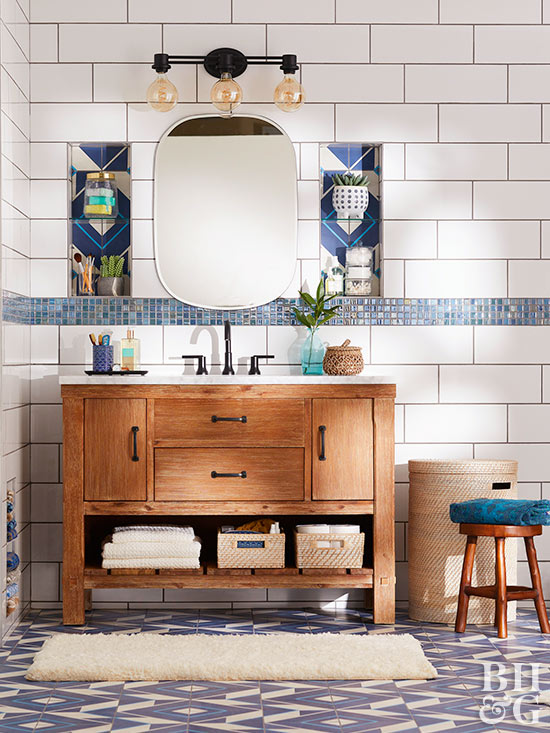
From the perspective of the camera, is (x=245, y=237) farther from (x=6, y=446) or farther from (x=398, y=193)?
(x=6, y=446)

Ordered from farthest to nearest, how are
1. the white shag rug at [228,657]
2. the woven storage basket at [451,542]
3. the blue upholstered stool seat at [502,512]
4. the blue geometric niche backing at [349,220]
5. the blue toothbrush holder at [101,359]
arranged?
1. the blue geometric niche backing at [349,220]
2. the blue toothbrush holder at [101,359]
3. the woven storage basket at [451,542]
4. the blue upholstered stool seat at [502,512]
5. the white shag rug at [228,657]

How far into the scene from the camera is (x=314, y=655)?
302cm

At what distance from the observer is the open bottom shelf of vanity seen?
3393 millimetres

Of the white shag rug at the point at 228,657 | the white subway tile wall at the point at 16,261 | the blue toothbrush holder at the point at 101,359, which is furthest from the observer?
the blue toothbrush holder at the point at 101,359

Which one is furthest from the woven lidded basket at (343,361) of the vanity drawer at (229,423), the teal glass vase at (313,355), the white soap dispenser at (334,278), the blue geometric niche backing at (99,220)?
the blue geometric niche backing at (99,220)

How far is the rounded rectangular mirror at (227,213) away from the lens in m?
3.84

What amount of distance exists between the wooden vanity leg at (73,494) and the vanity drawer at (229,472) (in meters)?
0.30

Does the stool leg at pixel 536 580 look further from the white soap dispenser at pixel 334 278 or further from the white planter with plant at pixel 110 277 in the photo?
the white planter with plant at pixel 110 277

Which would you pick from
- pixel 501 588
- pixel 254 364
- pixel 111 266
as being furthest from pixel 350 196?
pixel 501 588

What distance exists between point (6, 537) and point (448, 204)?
231 cm

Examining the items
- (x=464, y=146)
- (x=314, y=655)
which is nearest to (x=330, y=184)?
(x=464, y=146)

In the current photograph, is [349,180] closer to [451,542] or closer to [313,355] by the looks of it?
[313,355]

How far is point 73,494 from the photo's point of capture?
3395 mm

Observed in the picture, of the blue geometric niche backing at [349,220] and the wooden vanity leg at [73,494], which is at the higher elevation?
the blue geometric niche backing at [349,220]
